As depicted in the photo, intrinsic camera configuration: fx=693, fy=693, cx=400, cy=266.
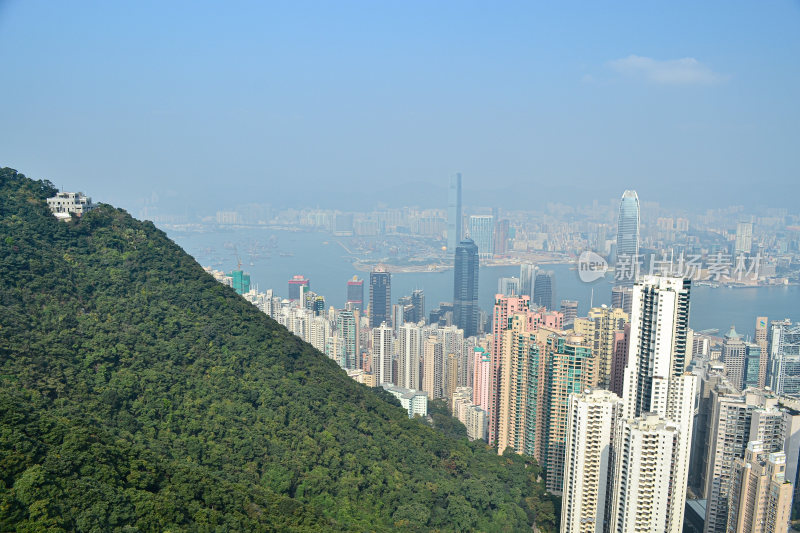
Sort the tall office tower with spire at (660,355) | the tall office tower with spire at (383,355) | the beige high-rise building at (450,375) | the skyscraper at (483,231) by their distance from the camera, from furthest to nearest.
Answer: the skyscraper at (483,231) < the tall office tower with spire at (383,355) < the beige high-rise building at (450,375) < the tall office tower with spire at (660,355)

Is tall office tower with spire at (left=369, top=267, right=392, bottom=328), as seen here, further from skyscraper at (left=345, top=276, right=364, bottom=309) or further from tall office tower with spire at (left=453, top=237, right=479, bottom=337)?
tall office tower with spire at (left=453, top=237, right=479, bottom=337)

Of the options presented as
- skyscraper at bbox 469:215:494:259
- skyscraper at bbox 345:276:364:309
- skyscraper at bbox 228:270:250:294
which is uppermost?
skyscraper at bbox 469:215:494:259

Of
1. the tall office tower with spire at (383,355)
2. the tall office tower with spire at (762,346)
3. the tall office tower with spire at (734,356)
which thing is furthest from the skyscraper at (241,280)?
the tall office tower with spire at (762,346)

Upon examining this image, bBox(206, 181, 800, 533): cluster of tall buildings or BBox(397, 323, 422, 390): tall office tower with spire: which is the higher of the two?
BBox(206, 181, 800, 533): cluster of tall buildings

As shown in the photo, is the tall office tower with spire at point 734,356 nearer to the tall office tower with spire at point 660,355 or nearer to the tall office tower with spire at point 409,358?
the tall office tower with spire at point 660,355

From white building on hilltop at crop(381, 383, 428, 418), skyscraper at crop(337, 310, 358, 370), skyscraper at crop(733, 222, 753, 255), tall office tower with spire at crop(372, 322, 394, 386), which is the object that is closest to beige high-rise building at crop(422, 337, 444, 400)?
tall office tower with spire at crop(372, 322, 394, 386)

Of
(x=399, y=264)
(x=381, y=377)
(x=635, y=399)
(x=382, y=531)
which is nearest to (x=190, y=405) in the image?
(x=382, y=531)

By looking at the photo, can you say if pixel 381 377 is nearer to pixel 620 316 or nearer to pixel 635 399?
pixel 620 316
